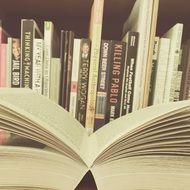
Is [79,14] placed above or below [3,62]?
above

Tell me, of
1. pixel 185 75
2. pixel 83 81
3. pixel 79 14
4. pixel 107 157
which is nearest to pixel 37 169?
pixel 107 157

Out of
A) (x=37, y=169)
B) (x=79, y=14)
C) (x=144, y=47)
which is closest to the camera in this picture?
(x=37, y=169)

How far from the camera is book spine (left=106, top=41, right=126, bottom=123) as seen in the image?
579 mm

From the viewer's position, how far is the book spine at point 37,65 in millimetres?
584

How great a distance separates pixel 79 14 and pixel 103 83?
10.0 inches

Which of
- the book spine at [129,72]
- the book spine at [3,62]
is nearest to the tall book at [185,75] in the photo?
the book spine at [129,72]

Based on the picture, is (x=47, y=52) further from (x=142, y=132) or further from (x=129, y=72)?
(x=142, y=132)

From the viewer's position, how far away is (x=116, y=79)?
582mm

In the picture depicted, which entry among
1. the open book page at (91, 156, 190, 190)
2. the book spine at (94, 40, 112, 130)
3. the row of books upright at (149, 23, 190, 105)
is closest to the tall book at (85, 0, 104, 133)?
the book spine at (94, 40, 112, 130)

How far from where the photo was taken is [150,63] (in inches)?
22.2

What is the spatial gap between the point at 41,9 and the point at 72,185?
47cm

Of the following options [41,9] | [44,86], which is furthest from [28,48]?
[41,9]

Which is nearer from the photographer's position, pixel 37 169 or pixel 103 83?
pixel 37 169

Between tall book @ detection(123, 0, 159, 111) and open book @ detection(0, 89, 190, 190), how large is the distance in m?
0.18
